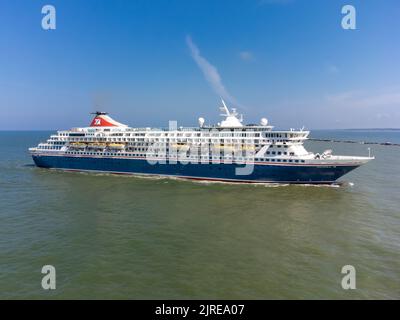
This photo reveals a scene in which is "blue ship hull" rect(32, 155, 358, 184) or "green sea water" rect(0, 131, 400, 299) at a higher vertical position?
"blue ship hull" rect(32, 155, 358, 184)

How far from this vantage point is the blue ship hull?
117 feet

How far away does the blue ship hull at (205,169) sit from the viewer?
117ft

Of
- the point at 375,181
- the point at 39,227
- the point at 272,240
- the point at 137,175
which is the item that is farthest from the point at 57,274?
the point at 375,181

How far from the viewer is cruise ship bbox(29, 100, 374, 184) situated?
1419 inches

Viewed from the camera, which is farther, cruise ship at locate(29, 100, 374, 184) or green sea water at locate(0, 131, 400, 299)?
cruise ship at locate(29, 100, 374, 184)

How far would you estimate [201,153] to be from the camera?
4091 cm

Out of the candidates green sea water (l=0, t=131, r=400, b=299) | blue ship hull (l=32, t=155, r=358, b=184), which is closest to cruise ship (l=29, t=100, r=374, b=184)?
blue ship hull (l=32, t=155, r=358, b=184)

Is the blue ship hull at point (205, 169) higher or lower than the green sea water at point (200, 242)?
higher

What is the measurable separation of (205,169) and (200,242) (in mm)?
21474

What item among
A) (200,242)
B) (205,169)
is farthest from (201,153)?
(200,242)

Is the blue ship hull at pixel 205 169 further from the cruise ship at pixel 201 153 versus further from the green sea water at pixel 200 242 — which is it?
the green sea water at pixel 200 242

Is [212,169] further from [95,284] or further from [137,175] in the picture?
[95,284]

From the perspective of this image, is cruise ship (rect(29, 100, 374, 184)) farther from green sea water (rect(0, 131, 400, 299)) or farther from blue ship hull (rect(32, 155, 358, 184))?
green sea water (rect(0, 131, 400, 299))

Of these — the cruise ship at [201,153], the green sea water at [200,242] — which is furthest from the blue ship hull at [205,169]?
the green sea water at [200,242]
